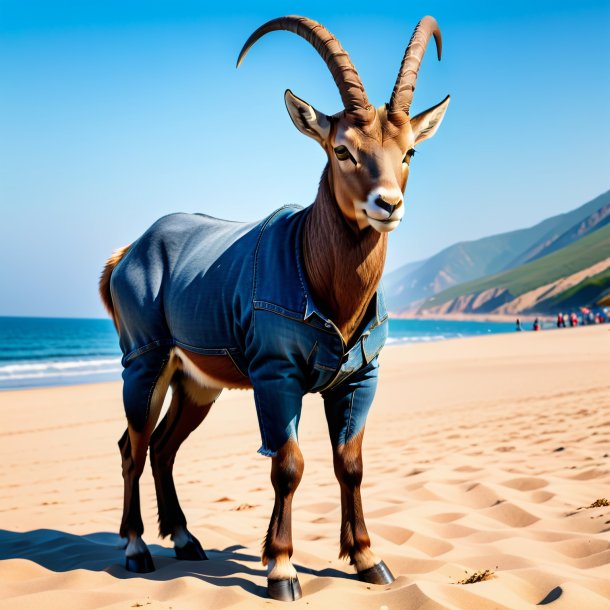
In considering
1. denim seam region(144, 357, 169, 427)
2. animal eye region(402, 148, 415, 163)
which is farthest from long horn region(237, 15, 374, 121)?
denim seam region(144, 357, 169, 427)

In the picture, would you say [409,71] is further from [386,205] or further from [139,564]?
[139,564]

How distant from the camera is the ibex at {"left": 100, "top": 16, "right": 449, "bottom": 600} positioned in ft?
10.9

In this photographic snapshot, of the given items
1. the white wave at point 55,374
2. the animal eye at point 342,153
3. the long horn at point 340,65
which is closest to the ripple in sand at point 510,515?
the animal eye at point 342,153

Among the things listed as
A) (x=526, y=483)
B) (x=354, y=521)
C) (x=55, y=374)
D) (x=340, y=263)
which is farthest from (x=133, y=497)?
(x=55, y=374)

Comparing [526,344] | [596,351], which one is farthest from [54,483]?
[526,344]

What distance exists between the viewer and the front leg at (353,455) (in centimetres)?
373

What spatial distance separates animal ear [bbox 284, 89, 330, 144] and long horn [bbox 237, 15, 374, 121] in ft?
0.45

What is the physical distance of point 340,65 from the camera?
11.0 feet

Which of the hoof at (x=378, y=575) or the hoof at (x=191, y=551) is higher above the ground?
the hoof at (x=378, y=575)

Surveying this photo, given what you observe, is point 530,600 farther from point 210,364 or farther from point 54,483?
point 54,483

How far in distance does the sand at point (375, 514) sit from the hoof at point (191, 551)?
71mm

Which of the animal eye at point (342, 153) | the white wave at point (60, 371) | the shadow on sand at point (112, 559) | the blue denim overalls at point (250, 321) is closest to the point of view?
the animal eye at point (342, 153)

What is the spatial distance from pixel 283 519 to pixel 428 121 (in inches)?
83.4

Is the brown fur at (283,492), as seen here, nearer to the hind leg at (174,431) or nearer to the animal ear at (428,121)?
the hind leg at (174,431)
